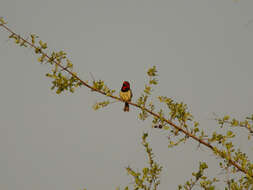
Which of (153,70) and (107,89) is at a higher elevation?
(153,70)

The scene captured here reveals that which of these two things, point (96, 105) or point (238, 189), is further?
point (96, 105)

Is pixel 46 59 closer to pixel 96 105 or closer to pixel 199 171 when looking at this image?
pixel 96 105

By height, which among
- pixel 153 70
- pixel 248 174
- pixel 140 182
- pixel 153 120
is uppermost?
pixel 153 70

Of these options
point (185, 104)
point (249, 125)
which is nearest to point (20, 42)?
point (185, 104)

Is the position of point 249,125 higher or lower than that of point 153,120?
higher

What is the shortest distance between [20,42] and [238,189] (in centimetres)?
452

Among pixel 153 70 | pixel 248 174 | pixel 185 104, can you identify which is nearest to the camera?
pixel 248 174

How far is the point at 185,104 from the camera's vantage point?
5.05 m

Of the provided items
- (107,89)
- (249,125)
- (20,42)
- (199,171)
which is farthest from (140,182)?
(20,42)

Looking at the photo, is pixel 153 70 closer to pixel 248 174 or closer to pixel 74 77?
pixel 74 77

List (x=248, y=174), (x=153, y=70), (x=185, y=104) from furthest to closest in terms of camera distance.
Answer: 1. (x=153, y=70)
2. (x=185, y=104)
3. (x=248, y=174)

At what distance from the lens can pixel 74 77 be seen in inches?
199

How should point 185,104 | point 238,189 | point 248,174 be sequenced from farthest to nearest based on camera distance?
point 185,104 → point 238,189 → point 248,174

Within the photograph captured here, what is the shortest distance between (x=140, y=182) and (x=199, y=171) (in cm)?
113
